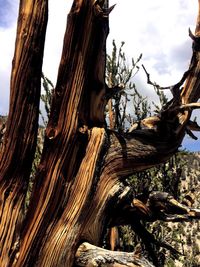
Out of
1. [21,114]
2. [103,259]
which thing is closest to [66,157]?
[21,114]

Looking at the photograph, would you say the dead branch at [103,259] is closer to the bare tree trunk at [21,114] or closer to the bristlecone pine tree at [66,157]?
the bristlecone pine tree at [66,157]

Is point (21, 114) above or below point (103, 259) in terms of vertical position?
above

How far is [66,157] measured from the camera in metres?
2.66

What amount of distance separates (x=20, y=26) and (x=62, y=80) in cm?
39

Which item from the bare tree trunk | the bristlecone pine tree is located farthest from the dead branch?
the bare tree trunk

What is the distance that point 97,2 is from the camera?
2.66 meters

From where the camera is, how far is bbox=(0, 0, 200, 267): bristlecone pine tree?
2.55 metres

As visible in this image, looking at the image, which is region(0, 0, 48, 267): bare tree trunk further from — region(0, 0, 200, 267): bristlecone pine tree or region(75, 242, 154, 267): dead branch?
region(75, 242, 154, 267): dead branch

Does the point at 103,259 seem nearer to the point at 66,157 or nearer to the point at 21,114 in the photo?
the point at 66,157

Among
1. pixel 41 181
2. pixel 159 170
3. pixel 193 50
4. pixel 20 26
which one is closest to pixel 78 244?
pixel 41 181

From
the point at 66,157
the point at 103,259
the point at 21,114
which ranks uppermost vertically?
the point at 21,114

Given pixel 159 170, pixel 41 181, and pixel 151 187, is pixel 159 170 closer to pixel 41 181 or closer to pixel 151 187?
pixel 151 187

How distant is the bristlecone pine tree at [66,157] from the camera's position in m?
2.55

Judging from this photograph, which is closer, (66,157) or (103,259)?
(103,259)
